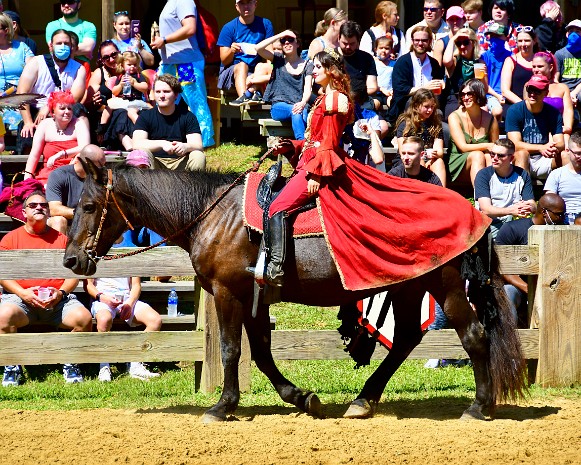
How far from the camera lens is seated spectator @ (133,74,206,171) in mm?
11516

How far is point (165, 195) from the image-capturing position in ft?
27.0

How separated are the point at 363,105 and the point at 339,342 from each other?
483cm

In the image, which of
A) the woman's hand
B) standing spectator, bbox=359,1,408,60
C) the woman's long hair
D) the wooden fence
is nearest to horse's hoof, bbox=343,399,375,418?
the wooden fence

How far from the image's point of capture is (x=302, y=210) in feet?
26.5

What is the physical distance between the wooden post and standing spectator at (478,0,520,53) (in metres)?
5.83

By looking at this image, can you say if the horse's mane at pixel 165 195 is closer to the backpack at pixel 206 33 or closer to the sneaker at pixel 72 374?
the sneaker at pixel 72 374

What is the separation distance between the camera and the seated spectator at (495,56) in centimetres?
1420

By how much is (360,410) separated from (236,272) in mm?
1468

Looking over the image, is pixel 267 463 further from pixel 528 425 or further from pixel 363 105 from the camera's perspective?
pixel 363 105

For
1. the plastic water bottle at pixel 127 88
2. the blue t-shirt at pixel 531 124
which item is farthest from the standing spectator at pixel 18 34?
the blue t-shirt at pixel 531 124

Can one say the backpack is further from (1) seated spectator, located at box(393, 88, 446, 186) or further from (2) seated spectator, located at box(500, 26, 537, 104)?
(2) seated spectator, located at box(500, 26, 537, 104)

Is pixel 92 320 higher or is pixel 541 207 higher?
pixel 541 207

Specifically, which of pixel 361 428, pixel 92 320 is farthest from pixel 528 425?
pixel 92 320

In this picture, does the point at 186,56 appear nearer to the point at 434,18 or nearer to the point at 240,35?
the point at 240,35
